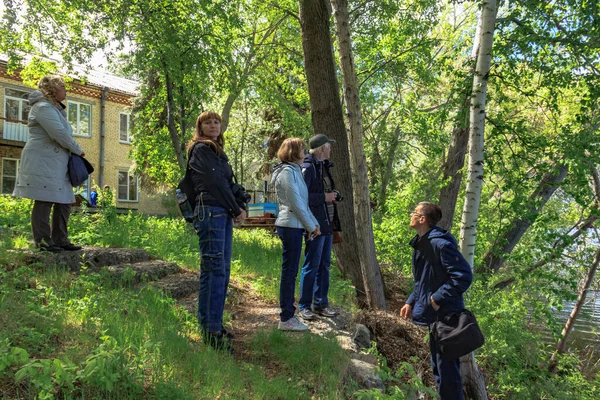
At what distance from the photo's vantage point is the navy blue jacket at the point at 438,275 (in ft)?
11.1

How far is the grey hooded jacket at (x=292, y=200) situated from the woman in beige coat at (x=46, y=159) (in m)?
2.47

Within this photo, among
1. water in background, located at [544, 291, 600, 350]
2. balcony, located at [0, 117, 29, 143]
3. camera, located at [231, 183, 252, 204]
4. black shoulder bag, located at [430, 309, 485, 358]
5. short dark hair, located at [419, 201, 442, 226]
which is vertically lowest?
water in background, located at [544, 291, 600, 350]

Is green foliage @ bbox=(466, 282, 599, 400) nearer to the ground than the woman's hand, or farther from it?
nearer to the ground

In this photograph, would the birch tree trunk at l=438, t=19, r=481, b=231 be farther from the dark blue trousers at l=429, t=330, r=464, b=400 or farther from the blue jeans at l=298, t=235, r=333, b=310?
the dark blue trousers at l=429, t=330, r=464, b=400

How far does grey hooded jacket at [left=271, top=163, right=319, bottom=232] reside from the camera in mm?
4117

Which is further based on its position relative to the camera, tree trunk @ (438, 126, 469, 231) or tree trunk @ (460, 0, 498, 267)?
tree trunk @ (438, 126, 469, 231)

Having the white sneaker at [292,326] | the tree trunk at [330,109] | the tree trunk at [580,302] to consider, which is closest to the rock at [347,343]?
the white sneaker at [292,326]

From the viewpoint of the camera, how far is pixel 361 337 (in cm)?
452

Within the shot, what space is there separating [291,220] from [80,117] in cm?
2228

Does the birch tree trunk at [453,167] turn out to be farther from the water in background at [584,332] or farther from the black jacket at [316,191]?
the water in background at [584,332]

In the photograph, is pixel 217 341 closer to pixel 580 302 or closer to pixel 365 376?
pixel 365 376

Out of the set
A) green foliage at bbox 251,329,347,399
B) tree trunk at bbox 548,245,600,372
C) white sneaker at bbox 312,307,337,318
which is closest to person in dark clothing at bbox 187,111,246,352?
green foliage at bbox 251,329,347,399

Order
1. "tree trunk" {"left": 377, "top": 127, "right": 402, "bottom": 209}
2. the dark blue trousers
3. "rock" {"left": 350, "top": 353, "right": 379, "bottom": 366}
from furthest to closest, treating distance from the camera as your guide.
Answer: "tree trunk" {"left": 377, "top": 127, "right": 402, "bottom": 209} → "rock" {"left": 350, "top": 353, "right": 379, "bottom": 366} → the dark blue trousers

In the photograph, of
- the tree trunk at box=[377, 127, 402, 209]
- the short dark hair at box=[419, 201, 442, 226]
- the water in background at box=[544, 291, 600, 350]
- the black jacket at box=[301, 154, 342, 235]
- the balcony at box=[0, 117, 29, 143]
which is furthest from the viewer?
the balcony at box=[0, 117, 29, 143]
